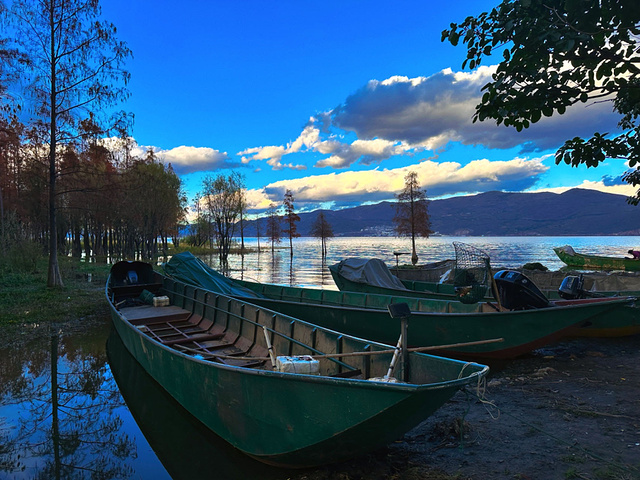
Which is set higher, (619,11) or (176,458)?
(619,11)

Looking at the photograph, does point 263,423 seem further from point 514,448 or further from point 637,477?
point 637,477

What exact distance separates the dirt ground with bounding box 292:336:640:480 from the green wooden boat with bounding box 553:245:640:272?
2563 cm

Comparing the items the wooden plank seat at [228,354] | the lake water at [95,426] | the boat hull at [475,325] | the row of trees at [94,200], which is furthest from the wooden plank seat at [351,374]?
the row of trees at [94,200]

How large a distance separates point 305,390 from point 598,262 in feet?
115

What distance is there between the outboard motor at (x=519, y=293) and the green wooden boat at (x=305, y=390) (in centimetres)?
564

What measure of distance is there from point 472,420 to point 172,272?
39.6 feet

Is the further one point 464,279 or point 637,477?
point 464,279

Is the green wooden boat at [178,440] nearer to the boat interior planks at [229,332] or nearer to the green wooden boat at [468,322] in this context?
the boat interior planks at [229,332]

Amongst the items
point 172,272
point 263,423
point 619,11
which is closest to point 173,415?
point 263,423

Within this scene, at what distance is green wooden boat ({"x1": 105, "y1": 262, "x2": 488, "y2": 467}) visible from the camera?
11.9 feet

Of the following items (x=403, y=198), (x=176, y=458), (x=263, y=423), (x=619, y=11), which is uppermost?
(x=403, y=198)

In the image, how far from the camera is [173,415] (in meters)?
6.97

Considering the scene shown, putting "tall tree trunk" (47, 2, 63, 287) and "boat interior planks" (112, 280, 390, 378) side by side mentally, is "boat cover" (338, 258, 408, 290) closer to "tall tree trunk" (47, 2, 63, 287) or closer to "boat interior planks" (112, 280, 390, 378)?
"boat interior planks" (112, 280, 390, 378)

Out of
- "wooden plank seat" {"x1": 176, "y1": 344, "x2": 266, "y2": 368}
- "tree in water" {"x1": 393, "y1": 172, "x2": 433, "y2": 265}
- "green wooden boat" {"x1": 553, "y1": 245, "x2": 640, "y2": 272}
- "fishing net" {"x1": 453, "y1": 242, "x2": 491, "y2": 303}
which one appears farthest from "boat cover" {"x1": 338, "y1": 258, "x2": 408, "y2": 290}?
"tree in water" {"x1": 393, "y1": 172, "x2": 433, "y2": 265}
